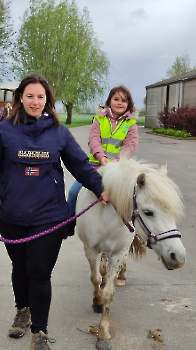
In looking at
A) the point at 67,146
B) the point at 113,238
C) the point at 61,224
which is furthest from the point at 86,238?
the point at 67,146

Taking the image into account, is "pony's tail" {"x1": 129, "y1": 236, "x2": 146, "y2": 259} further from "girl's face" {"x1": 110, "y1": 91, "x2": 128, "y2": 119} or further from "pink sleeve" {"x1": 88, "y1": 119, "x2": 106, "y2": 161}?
"girl's face" {"x1": 110, "y1": 91, "x2": 128, "y2": 119}

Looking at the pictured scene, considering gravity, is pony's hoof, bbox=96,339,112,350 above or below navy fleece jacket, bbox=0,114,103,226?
below

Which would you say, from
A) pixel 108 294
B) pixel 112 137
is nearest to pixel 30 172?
pixel 108 294

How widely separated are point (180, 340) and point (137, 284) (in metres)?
1.04

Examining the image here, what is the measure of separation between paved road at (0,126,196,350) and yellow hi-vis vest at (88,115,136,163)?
1.35 metres

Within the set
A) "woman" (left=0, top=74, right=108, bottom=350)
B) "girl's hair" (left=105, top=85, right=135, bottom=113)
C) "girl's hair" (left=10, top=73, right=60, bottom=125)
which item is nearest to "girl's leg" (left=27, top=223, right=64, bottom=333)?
"woman" (left=0, top=74, right=108, bottom=350)

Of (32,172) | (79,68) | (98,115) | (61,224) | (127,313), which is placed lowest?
(127,313)

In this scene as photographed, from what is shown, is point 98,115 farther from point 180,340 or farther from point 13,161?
point 180,340

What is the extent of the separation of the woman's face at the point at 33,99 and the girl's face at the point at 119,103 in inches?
49.5

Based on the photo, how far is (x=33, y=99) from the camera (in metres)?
2.59

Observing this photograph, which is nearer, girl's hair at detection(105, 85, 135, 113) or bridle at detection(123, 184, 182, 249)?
bridle at detection(123, 184, 182, 249)

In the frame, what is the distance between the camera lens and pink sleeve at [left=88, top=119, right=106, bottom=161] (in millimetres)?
3509

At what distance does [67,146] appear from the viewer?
2.75 m

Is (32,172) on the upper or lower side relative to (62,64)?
lower
